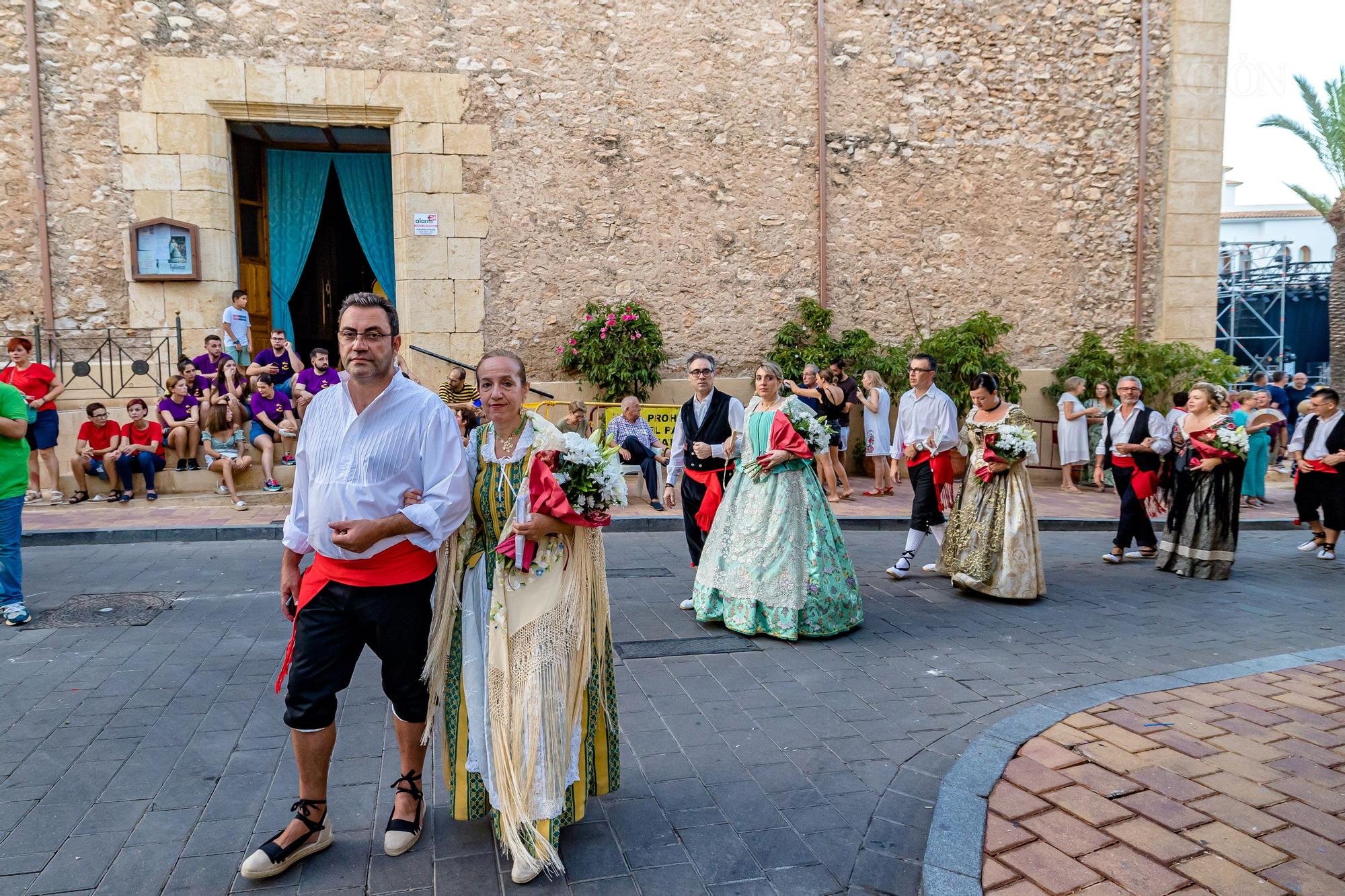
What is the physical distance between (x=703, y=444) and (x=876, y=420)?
6.93 metres

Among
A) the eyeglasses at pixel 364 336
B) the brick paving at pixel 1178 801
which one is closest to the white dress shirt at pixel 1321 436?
the brick paving at pixel 1178 801

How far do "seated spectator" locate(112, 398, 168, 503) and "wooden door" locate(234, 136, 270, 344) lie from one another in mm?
3018

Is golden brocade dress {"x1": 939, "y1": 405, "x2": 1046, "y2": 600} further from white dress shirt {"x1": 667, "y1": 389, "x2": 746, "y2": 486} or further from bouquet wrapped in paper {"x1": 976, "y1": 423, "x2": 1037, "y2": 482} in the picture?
white dress shirt {"x1": 667, "y1": 389, "x2": 746, "y2": 486}

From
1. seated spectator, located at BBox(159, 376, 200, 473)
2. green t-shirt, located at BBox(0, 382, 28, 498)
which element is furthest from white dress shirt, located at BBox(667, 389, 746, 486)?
seated spectator, located at BBox(159, 376, 200, 473)

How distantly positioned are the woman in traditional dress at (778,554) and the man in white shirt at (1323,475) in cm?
598

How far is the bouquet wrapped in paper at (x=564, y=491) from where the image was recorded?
10.5ft

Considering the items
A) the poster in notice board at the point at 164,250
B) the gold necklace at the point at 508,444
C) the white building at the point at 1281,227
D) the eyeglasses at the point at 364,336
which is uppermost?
the white building at the point at 1281,227

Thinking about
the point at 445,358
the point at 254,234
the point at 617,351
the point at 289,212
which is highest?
the point at 289,212

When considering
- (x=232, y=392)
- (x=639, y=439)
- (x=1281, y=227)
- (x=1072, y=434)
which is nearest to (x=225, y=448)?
(x=232, y=392)

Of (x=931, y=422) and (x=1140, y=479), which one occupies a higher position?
(x=931, y=422)

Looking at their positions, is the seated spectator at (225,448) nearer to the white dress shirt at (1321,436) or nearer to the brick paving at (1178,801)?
the brick paving at (1178,801)

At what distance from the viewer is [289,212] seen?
556 inches

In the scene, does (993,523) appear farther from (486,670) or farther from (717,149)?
(717,149)

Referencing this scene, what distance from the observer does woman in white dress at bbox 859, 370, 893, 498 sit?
1298 centimetres
